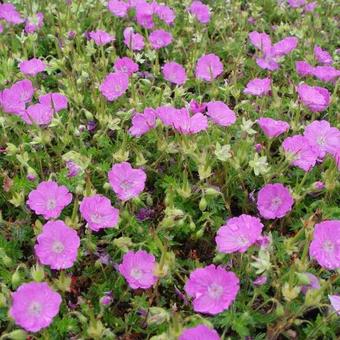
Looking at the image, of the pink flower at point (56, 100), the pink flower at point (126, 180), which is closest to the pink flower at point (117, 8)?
the pink flower at point (56, 100)

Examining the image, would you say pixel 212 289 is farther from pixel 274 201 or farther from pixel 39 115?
pixel 39 115

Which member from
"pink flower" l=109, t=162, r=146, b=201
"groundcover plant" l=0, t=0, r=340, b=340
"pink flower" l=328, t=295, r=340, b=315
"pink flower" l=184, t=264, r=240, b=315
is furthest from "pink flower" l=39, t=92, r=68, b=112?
"pink flower" l=328, t=295, r=340, b=315

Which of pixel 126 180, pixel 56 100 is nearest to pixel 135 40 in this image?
pixel 56 100

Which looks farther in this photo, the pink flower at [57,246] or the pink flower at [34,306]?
the pink flower at [57,246]

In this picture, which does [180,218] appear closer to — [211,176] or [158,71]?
[211,176]

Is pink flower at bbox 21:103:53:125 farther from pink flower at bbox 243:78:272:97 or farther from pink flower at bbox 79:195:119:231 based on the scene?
pink flower at bbox 243:78:272:97

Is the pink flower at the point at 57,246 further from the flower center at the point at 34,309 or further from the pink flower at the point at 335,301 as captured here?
the pink flower at the point at 335,301

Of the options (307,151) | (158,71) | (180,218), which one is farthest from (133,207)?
(158,71)
